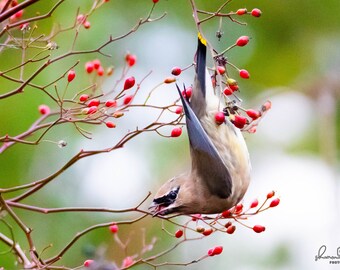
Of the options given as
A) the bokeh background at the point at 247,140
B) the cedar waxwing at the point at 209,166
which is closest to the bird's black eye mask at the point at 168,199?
the cedar waxwing at the point at 209,166

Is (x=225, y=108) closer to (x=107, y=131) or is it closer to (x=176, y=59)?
(x=107, y=131)

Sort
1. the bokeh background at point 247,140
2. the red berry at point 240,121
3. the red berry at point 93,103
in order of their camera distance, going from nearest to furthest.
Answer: the red berry at point 93,103, the red berry at point 240,121, the bokeh background at point 247,140

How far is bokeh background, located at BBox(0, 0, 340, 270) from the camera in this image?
5016mm

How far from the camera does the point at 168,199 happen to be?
2672 mm


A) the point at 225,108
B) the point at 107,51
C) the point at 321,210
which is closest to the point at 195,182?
the point at 225,108

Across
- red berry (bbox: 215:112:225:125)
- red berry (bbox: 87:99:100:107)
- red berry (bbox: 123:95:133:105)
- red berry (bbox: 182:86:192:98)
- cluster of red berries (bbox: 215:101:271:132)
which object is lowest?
red berry (bbox: 215:112:225:125)

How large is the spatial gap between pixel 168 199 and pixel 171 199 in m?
0.02

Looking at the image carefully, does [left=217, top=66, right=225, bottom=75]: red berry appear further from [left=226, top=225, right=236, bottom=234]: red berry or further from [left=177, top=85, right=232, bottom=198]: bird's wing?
[left=226, top=225, right=236, bottom=234]: red berry

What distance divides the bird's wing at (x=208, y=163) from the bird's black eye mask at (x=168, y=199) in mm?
129

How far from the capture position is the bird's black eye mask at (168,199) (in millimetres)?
2621

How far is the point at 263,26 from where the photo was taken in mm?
6164

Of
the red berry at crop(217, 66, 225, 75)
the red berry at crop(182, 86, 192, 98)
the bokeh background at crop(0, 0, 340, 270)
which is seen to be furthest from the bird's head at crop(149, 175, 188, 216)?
the bokeh background at crop(0, 0, 340, 270)

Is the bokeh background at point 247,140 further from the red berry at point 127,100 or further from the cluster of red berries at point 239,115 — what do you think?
the red berry at point 127,100

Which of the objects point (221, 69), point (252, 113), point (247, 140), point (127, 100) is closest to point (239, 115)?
point (252, 113)
